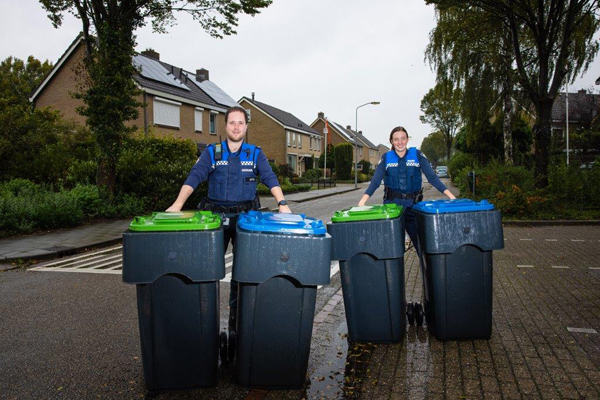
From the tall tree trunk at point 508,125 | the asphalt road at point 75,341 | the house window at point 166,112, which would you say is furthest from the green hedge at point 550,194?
the house window at point 166,112

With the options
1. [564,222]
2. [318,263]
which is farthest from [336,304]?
[564,222]

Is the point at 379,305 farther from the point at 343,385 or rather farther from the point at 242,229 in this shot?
the point at 242,229

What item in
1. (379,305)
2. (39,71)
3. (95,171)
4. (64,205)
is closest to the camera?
(379,305)

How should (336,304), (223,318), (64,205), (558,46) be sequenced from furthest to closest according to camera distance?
(558,46), (64,205), (336,304), (223,318)

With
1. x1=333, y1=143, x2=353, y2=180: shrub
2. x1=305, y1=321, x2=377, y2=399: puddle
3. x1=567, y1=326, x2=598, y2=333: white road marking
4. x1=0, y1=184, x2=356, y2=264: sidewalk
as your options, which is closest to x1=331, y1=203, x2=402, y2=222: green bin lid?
x1=305, y1=321, x2=377, y2=399: puddle

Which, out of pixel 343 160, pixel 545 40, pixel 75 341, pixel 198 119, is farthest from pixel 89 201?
pixel 343 160

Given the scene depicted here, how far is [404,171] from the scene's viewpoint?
15.1 ft

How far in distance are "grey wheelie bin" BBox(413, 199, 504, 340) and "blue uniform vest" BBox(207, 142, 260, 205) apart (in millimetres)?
1435

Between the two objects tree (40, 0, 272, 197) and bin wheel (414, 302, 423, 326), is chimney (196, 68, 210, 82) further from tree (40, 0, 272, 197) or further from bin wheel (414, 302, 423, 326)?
bin wheel (414, 302, 423, 326)

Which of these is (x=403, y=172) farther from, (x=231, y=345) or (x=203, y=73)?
(x=203, y=73)

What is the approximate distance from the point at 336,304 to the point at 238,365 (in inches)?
85.4

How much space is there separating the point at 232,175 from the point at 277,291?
1.10m

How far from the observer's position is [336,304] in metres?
4.98

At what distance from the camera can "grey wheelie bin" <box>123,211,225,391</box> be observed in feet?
8.81
